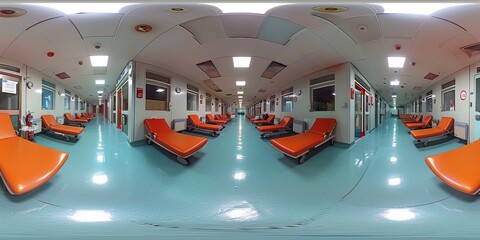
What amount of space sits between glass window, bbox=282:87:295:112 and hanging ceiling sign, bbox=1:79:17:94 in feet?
18.1

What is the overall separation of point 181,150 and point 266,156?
1.21 m

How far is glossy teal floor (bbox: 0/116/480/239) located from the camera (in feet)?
3.06

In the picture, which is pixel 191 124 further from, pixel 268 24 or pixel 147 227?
pixel 147 227

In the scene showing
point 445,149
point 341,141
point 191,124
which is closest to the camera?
point 445,149

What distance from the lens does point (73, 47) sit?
264 centimetres

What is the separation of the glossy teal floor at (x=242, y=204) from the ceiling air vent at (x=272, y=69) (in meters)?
2.15

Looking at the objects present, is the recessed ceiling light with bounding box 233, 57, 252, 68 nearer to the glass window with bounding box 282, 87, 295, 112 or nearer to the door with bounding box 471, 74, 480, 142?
the glass window with bounding box 282, 87, 295, 112

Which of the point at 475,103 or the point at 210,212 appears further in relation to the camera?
the point at 475,103

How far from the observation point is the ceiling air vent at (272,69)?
3373 mm

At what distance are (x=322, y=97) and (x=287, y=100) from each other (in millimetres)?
1962

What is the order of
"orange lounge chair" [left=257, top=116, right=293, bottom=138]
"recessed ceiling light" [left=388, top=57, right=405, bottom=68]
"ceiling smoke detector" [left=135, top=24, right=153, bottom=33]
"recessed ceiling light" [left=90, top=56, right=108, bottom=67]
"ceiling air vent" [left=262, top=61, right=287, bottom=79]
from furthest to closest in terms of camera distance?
"orange lounge chair" [left=257, top=116, right=293, bottom=138], "ceiling air vent" [left=262, top=61, right=287, bottom=79], "recessed ceiling light" [left=90, top=56, right=108, bottom=67], "recessed ceiling light" [left=388, top=57, right=405, bottom=68], "ceiling smoke detector" [left=135, top=24, right=153, bottom=33]

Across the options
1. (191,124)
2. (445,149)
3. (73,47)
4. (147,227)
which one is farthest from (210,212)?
(191,124)

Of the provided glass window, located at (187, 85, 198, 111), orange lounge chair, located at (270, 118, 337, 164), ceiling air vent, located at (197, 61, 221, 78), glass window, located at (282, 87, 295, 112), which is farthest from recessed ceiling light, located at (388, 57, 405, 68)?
glass window, located at (187, 85, 198, 111)

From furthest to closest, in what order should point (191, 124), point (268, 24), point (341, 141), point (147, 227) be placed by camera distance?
point (191, 124) < point (341, 141) < point (268, 24) < point (147, 227)
